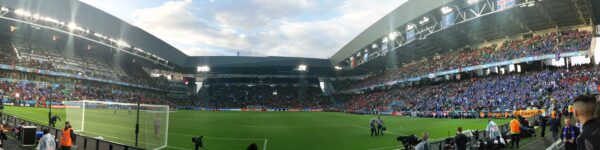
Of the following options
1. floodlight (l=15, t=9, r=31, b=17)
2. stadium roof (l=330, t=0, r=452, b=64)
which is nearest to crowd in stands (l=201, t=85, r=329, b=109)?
stadium roof (l=330, t=0, r=452, b=64)

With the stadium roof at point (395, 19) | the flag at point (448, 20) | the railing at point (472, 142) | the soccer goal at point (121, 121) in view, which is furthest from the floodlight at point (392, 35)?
the soccer goal at point (121, 121)

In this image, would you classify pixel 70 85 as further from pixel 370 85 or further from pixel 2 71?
pixel 370 85

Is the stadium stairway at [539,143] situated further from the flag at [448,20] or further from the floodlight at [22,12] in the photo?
the floodlight at [22,12]

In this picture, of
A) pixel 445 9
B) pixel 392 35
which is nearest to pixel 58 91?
pixel 392 35

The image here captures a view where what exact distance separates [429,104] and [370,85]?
28.4 m

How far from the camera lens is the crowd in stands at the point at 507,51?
38.0m

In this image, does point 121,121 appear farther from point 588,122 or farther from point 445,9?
point 445,9

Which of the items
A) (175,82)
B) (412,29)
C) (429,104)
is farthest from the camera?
(175,82)

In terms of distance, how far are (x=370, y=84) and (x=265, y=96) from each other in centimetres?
2999

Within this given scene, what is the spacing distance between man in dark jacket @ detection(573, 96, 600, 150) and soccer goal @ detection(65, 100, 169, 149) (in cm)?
1622

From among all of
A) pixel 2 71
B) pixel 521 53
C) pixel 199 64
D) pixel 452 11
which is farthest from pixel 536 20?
pixel 2 71

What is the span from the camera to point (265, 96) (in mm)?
96875

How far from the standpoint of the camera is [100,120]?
23.9m

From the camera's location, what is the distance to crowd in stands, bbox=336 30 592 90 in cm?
3800
